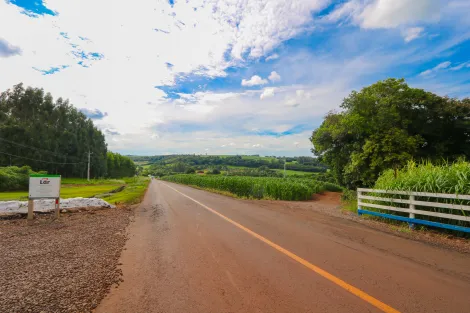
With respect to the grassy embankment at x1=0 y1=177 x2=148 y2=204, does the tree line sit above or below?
above

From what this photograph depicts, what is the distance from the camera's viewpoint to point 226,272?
4.27m

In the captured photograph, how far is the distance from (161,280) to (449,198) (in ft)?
25.9

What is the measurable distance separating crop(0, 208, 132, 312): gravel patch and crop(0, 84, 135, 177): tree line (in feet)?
176

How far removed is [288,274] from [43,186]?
9.73 m

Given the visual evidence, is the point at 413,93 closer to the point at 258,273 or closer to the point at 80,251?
the point at 258,273

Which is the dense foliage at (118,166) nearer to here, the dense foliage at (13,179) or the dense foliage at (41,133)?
the dense foliage at (41,133)

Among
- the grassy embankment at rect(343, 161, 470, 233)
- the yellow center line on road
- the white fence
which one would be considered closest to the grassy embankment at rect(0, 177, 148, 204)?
the yellow center line on road

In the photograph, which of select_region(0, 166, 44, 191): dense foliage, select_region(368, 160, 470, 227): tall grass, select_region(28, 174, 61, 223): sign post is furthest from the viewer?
select_region(0, 166, 44, 191): dense foliage

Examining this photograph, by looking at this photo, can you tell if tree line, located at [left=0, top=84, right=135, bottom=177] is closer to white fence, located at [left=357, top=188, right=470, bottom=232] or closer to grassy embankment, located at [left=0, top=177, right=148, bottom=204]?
grassy embankment, located at [left=0, top=177, right=148, bottom=204]

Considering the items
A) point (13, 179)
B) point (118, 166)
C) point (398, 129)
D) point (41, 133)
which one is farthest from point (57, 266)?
point (118, 166)

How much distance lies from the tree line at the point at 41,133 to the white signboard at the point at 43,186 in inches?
1999

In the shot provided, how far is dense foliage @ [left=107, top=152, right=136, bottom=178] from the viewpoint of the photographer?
103 meters

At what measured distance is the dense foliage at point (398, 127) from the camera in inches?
594

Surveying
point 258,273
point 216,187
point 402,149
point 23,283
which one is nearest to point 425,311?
point 258,273
